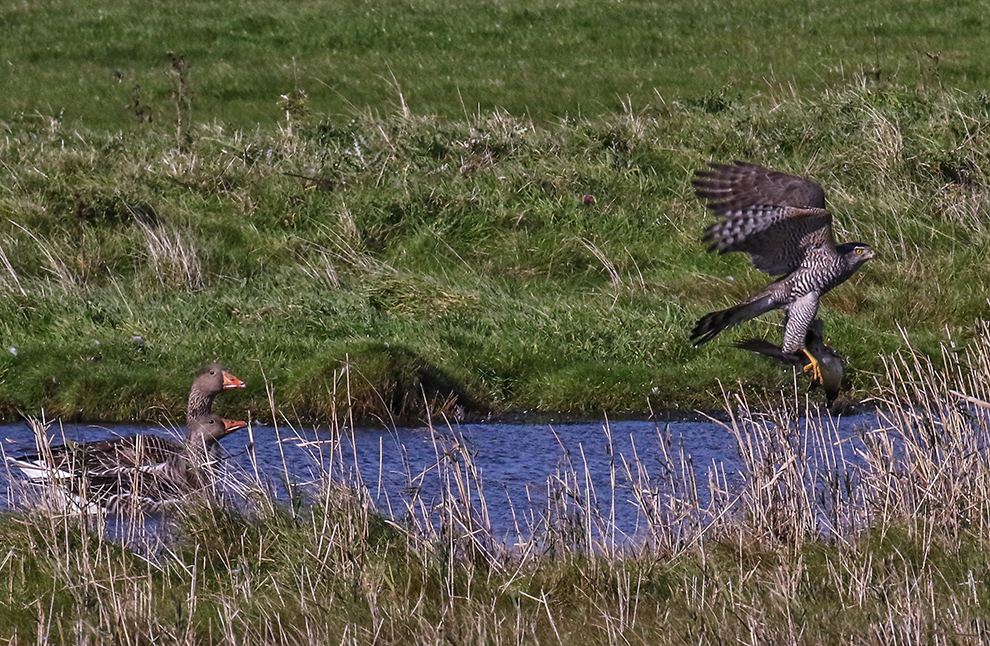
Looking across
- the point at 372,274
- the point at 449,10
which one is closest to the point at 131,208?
the point at 372,274

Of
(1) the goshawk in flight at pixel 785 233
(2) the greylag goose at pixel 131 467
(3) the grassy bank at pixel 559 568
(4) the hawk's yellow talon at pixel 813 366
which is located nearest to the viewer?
(3) the grassy bank at pixel 559 568

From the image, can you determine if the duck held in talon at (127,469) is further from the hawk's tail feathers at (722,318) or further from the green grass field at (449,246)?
the hawk's tail feathers at (722,318)

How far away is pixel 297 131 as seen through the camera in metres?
18.2

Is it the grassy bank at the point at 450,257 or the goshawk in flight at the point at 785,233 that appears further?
the grassy bank at the point at 450,257

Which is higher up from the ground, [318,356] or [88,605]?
[88,605]

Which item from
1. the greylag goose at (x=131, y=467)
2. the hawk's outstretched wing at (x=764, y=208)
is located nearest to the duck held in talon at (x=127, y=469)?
the greylag goose at (x=131, y=467)

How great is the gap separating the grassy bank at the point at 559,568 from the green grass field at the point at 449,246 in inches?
36.0

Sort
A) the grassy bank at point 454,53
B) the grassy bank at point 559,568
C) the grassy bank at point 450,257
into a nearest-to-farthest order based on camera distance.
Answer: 1. the grassy bank at point 559,568
2. the grassy bank at point 450,257
3. the grassy bank at point 454,53

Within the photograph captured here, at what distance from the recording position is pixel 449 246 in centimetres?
1456

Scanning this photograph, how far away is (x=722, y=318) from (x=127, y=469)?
11.3 ft

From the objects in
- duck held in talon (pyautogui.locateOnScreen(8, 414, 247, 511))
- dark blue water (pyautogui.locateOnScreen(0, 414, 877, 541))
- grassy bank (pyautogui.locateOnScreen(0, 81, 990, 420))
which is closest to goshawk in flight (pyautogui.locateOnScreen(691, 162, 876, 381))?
dark blue water (pyautogui.locateOnScreen(0, 414, 877, 541))

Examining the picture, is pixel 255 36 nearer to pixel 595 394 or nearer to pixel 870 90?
pixel 870 90

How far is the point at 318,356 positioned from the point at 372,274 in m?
2.19

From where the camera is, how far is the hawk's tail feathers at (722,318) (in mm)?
8406
